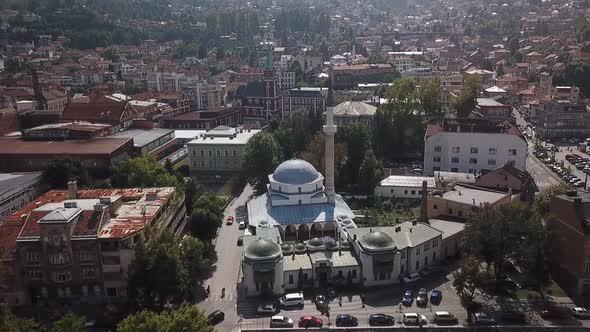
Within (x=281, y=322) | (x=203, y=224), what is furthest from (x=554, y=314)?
(x=203, y=224)

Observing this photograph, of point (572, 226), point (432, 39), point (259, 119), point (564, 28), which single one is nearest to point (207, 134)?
point (259, 119)

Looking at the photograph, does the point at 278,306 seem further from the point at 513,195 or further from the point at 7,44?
the point at 7,44

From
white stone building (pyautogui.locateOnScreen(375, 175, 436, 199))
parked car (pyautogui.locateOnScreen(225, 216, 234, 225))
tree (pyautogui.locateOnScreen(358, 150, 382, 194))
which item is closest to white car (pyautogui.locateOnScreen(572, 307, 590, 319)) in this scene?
white stone building (pyautogui.locateOnScreen(375, 175, 436, 199))

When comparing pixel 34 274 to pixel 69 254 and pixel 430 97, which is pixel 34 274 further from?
pixel 430 97

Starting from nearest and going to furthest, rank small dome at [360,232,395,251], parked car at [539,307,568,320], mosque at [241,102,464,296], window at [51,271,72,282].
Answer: parked car at [539,307,568,320] < window at [51,271,72,282] < mosque at [241,102,464,296] < small dome at [360,232,395,251]

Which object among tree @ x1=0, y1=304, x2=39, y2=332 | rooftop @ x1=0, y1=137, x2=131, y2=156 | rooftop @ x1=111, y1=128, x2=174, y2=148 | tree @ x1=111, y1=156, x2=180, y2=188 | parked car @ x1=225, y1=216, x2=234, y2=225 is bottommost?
parked car @ x1=225, y1=216, x2=234, y2=225

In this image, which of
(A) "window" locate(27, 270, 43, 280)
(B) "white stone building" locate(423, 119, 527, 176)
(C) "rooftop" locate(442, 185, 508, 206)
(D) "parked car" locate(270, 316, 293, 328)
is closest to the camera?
(D) "parked car" locate(270, 316, 293, 328)

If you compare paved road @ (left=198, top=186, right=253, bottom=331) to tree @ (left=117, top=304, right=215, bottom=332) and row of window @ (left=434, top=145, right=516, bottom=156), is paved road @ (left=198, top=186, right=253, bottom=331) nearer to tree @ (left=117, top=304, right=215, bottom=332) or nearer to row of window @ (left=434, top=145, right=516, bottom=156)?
tree @ (left=117, top=304, right=215, bottom=332)

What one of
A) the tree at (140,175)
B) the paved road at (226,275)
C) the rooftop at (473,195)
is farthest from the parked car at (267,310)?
the rooftop at (473,195)
